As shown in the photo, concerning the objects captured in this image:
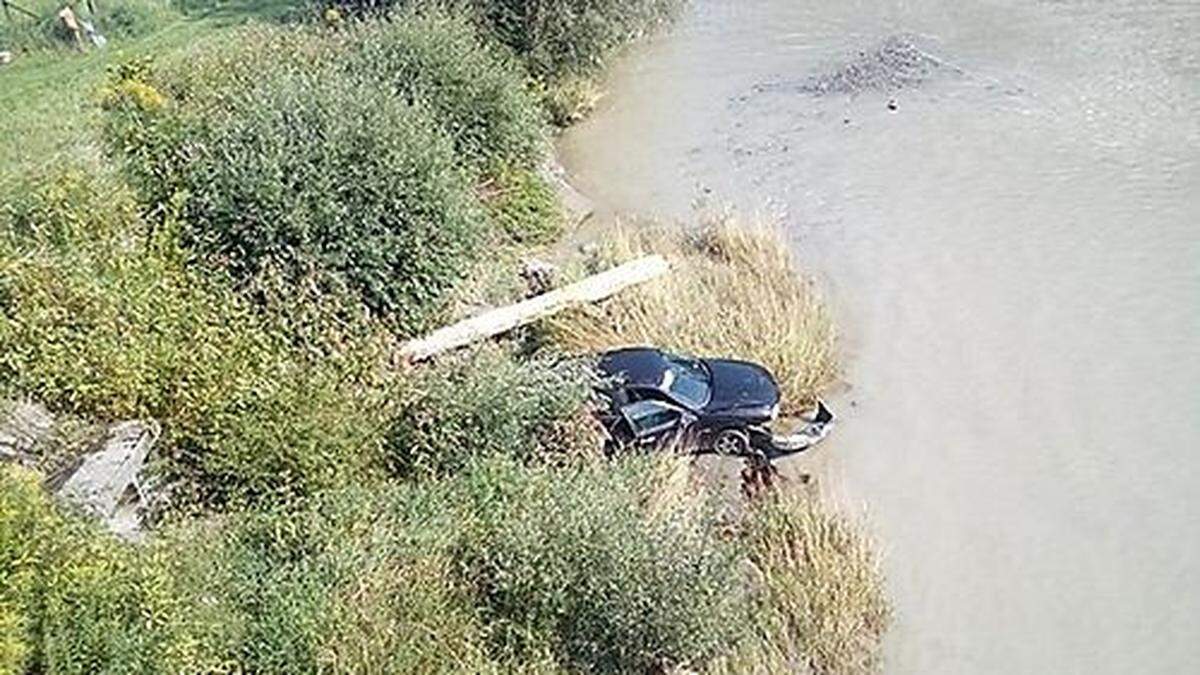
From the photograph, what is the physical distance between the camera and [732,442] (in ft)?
43.8

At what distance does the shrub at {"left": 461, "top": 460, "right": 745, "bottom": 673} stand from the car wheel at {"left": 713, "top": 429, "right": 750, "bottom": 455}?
267 cm

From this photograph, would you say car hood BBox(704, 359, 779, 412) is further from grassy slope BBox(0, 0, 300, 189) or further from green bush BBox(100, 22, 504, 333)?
grassy slope BBox(0, 0, 300, 189)

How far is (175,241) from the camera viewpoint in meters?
14.0

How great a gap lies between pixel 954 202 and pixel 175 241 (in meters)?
11.3

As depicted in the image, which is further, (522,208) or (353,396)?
(522,208)

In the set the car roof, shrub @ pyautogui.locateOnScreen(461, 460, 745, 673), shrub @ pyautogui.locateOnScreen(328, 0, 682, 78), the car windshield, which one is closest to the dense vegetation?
shrub @ pyautogui.locateOnScreen(461, 460, 745, 673)

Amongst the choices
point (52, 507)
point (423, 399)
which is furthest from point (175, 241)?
point (52, 507)

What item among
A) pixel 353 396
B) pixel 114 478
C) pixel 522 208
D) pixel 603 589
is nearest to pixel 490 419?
pixel 353 396

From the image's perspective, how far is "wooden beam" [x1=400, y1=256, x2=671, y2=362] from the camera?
14633 millimetres

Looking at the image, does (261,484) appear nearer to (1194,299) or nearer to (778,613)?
(778,613)

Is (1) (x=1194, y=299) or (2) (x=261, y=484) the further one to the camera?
(1) (x=1194, y=299)

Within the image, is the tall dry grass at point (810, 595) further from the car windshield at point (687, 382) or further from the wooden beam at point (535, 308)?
the wooden beam at point (535, 308)

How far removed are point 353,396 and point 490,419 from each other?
1.48 metres

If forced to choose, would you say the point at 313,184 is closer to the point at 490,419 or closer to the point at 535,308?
the point at 535,308
